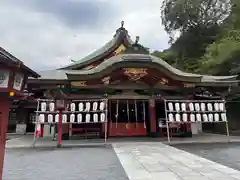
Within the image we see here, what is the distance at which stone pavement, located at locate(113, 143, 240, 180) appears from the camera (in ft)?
15.5

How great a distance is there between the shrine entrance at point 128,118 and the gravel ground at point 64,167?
4522 mm

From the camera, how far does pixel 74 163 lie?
6.15 meters

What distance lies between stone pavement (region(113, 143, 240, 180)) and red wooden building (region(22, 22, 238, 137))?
450 centimetres

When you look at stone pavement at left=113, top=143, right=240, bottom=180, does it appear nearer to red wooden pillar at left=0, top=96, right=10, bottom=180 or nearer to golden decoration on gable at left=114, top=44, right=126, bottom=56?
red wooden pillar at left=0, top=96, right=10, bottom=180

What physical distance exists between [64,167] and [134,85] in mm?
6728

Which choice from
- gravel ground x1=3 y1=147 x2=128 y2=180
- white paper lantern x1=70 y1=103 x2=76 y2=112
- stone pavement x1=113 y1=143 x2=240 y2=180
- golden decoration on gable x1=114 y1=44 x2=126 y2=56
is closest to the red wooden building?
white paper lantern x1=70 y1=103 x2=76 y2=112

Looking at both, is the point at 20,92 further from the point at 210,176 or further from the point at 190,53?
the point at 190,53

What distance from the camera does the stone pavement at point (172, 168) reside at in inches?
186

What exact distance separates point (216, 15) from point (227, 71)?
412 inches

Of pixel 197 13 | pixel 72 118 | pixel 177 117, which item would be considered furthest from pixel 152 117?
pixel 197 13

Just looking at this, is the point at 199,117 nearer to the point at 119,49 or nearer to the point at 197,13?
the point at 119,49

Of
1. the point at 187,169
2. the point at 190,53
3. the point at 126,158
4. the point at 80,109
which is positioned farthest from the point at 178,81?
the point at 190,53

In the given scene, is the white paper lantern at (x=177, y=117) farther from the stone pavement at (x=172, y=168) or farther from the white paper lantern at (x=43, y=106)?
the white paper lantern at (x=43, y=106)

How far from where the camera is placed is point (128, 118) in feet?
40.8
